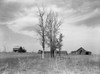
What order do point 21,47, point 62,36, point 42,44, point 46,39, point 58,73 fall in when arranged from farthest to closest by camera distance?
point 21,47 < point 62,36 < point 46,39 < point 42,44 < point 58,73

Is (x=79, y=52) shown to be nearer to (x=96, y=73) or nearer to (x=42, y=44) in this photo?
(x=42, y=44)

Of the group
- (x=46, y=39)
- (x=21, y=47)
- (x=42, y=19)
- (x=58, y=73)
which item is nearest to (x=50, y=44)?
(x=46, y=39)

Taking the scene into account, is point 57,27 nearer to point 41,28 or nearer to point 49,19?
point 49,19

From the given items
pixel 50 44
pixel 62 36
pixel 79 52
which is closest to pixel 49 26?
pixel 50 44

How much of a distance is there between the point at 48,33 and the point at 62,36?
15.4 metres

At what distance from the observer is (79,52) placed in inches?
2820

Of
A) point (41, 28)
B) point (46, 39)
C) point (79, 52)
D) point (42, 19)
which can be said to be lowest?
point (79, 52)

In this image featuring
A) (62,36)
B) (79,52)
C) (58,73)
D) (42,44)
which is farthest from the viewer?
(79,52)

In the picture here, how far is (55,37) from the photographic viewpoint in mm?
35156

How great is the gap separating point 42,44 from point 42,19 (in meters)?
6.46

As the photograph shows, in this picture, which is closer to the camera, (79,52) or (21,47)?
(79,52)

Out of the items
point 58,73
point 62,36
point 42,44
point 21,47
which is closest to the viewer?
point 58,73

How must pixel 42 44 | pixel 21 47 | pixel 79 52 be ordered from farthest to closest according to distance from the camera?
pixel 21 47
pixel 79 52
pixel 42 44

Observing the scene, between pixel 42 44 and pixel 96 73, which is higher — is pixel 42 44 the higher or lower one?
the higher one
